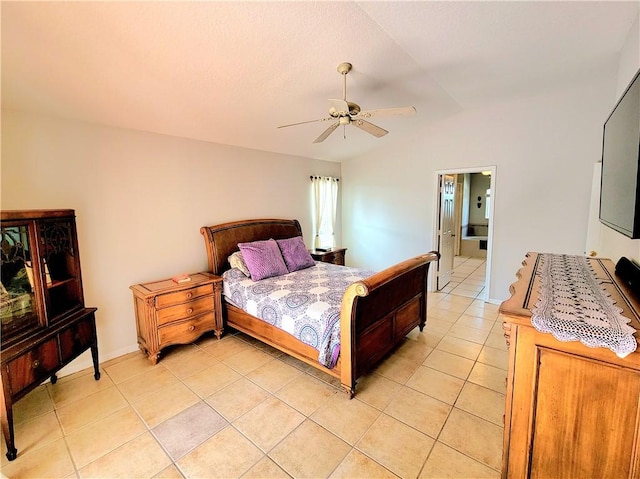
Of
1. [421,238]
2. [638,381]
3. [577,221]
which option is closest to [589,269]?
[638,381]

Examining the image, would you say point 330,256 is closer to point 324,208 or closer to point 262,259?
point 324,208

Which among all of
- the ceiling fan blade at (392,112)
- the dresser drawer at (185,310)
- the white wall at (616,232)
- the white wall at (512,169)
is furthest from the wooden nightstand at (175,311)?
the white wall at (616,232)

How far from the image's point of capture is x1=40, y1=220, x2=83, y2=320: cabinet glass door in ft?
7.06

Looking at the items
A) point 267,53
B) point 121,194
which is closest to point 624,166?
point 267,53

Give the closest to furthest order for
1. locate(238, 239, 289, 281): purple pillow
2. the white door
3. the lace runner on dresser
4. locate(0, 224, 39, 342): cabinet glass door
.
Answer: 1. the lace runner on dresser
2. locate(0, 224, 39, 342): cabinet glass door
3. locate(238, 239, 289, 281): purple pillow
4. the white door

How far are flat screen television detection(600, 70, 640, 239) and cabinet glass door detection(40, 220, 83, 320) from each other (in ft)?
11.4

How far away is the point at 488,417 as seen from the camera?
2.09 m

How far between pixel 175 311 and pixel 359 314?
1.88 meters

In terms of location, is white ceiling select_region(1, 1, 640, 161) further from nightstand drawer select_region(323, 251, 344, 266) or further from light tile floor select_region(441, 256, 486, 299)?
light tile floor select_region(441, 256, 486, 299)

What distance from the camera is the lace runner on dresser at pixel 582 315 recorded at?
98cm

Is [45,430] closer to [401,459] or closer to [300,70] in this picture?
[401,459]

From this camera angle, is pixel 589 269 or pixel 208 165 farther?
pixel 208 165

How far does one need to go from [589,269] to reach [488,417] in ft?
4.00


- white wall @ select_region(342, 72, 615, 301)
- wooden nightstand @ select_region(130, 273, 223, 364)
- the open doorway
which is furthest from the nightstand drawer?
wooden nightstand @ select_region(130, 273, 223, 364)
